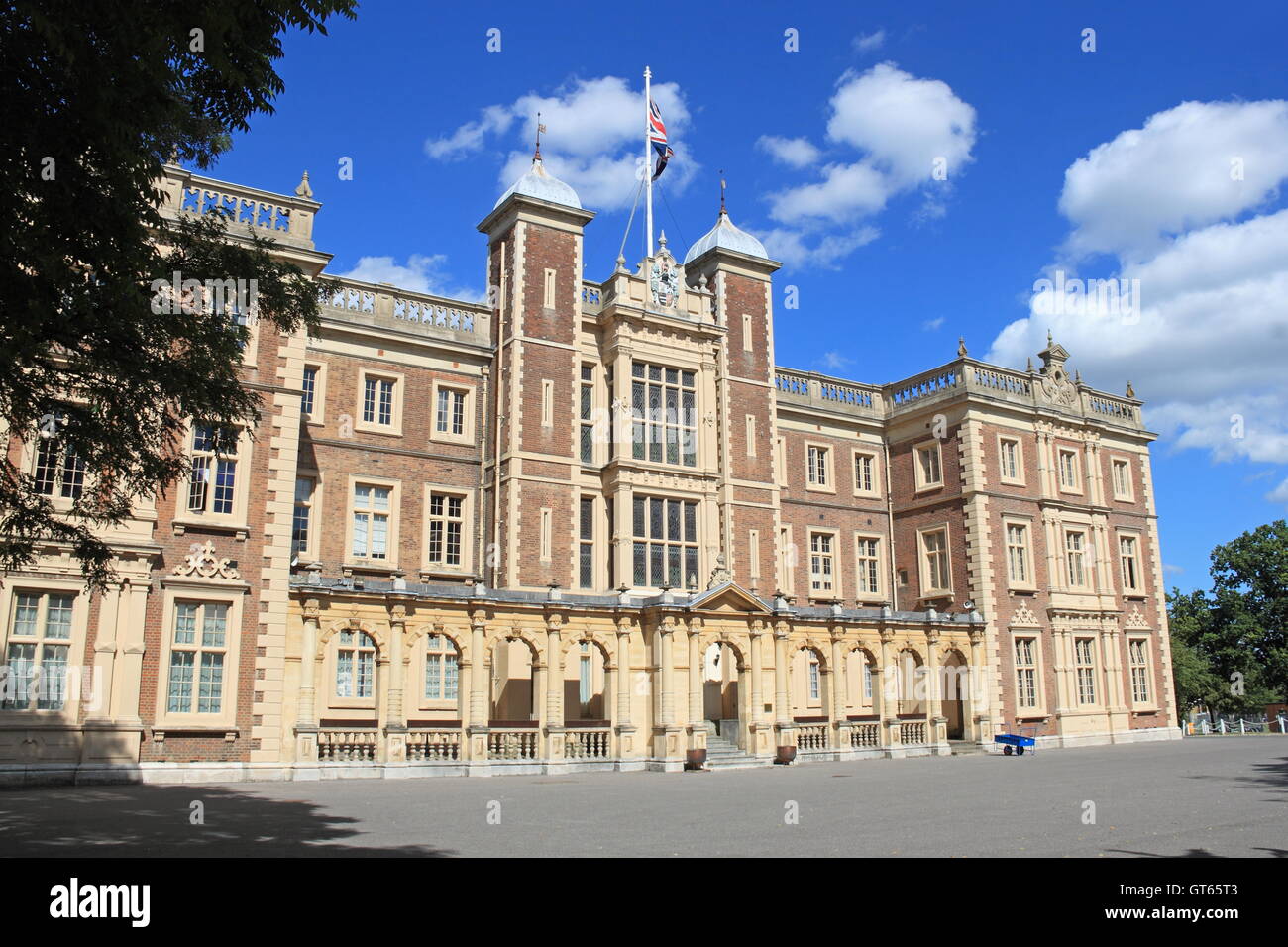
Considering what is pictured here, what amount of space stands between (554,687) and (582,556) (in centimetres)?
575

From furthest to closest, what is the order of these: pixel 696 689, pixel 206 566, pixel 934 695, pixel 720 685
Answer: pixel 934 695 < pixel 720 685 < pixel 696 689 < pixel 206 566

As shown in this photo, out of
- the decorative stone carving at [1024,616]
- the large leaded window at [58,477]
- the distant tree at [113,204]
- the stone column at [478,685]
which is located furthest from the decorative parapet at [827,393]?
the distant tree at [113,204]

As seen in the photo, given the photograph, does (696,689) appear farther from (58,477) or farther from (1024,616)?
(58,477)

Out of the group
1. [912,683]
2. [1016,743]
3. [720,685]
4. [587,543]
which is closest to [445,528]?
[587,543]

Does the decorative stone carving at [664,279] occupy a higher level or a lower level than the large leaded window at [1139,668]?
higher

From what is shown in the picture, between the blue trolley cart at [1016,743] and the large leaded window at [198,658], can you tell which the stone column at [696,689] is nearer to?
the blue trolley cart at [1016,743]

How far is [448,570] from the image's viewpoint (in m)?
30.4

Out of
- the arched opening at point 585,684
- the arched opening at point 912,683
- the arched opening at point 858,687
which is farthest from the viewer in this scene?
the arched opening at point 858,687

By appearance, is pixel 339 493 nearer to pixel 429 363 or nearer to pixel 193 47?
pixel 429 363

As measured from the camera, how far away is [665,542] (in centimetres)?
3278

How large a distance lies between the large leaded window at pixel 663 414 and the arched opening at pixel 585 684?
21.3ft

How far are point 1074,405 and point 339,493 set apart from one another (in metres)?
30.0

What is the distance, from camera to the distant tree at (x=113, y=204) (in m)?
8.69

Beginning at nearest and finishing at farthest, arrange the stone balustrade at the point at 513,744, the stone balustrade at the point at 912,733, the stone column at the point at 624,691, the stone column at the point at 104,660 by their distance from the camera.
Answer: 1. the stone column at the point at 104,660
2. the stone balustrade at the point at 513,744
3. the stone column at the point at 624,691
4. the stone balustrade at the point at 912,733
